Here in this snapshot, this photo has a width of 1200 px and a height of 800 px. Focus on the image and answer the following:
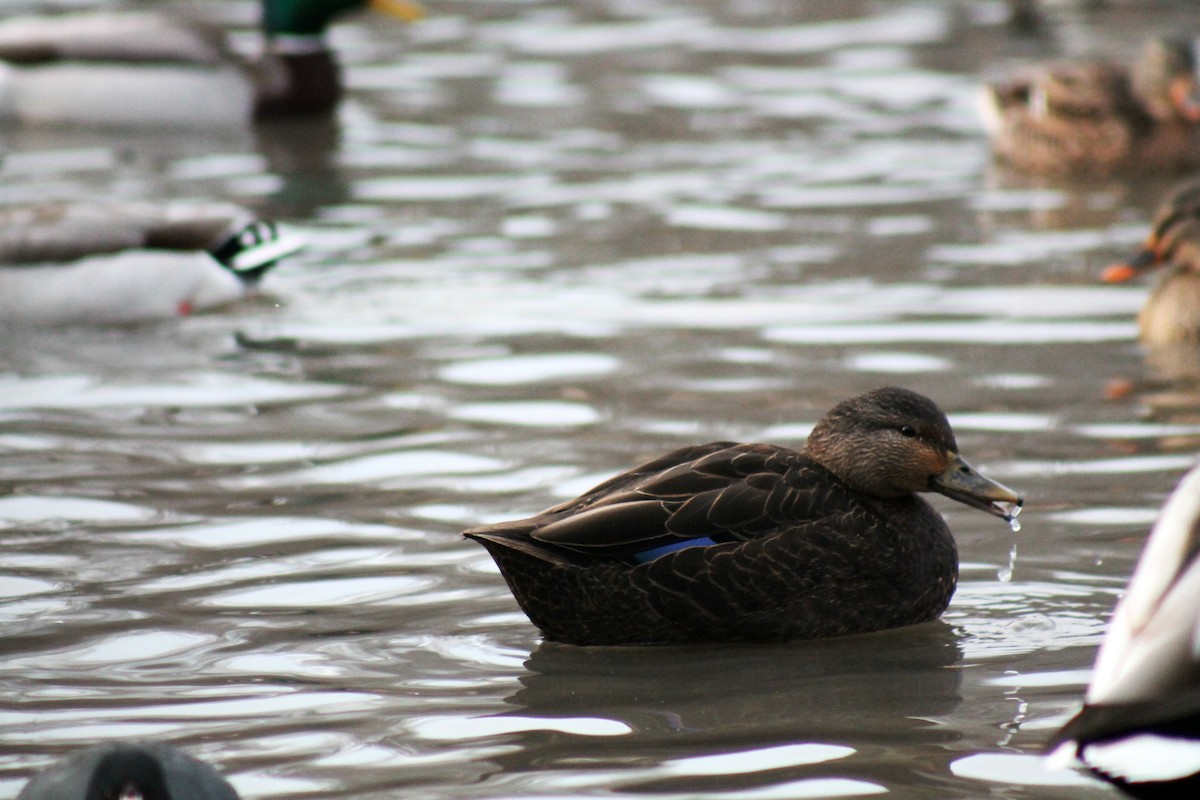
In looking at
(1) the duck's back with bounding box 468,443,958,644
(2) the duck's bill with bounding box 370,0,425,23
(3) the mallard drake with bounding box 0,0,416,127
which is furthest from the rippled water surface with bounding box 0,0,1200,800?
(2) the duck's bill with bounding box 370,0,425,23

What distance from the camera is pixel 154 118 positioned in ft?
46.8

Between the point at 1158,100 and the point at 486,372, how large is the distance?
6.08 metres

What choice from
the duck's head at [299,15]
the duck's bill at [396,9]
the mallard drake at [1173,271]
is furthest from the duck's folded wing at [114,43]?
the mallard drake at [1173,271]

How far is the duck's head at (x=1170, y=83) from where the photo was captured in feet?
40.9

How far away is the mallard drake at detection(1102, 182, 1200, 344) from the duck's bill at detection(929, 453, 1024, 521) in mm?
3360

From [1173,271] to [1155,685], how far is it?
224 inches

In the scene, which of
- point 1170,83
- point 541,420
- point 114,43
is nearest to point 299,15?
point 114,43

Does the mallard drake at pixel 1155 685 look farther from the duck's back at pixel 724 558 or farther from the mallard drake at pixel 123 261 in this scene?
the mallard drake at pixel 123 261

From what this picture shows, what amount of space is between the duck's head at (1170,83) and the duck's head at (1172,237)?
3664 millimetres

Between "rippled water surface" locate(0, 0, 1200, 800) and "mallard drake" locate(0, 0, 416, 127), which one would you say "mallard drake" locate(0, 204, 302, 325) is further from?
"mallard drake" locate(0, 0, 416, 127)

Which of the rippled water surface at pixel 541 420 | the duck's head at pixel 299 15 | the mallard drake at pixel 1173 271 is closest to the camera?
the rippled water surface at pixel 541 420

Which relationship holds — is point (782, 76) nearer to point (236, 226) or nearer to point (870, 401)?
point (236, 226)

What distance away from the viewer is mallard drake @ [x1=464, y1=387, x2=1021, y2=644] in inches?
207

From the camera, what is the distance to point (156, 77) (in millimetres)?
14336
